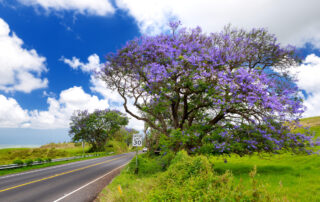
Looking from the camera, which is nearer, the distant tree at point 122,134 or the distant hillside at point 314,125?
the distant hillside at point 314,125

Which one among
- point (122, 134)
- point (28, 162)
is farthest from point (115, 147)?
point (28, 162)

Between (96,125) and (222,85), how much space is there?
138ft

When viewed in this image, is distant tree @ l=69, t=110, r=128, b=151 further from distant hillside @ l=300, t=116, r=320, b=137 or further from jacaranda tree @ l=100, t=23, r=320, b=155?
distant hillside @ l=300, t=116, r=320, b=137

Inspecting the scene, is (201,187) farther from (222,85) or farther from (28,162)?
(28,162)

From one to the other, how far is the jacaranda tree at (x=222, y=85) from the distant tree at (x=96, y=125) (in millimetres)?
33153

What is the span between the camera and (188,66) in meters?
12.0

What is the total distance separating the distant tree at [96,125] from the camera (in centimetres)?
4550

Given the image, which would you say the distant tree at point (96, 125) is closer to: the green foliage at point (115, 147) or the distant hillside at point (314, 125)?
the green foliage at point (115, 147)

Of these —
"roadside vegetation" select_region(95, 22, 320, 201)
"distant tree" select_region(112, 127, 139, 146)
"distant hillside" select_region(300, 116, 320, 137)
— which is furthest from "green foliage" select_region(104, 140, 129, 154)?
"distant hillside" select_region(300, 116, 320, 137)

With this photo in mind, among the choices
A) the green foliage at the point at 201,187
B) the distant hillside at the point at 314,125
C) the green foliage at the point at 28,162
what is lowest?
the green foliage at the point at 28,162

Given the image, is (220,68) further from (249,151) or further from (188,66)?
(249,151)

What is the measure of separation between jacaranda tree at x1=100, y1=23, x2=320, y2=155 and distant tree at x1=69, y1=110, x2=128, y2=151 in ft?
109

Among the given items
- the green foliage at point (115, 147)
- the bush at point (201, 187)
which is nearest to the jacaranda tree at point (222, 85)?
the bush at point (201, 187)

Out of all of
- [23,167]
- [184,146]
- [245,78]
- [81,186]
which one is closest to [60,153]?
[23,167]
